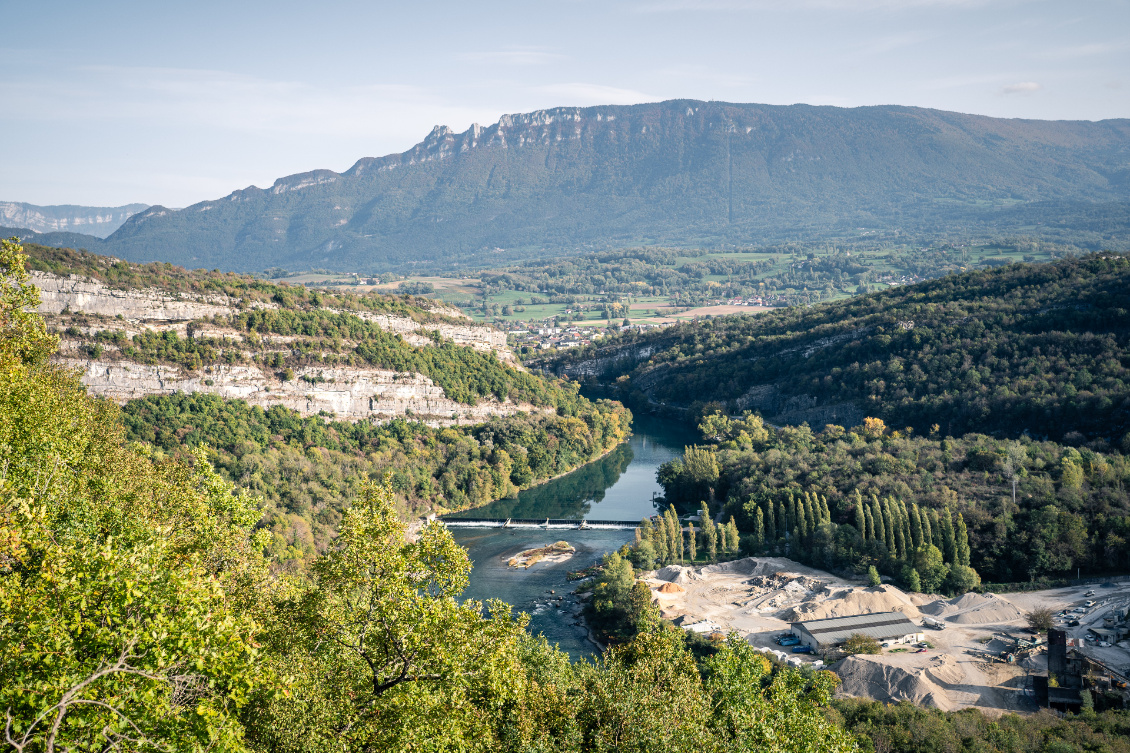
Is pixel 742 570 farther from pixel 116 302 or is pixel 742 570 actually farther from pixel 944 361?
pixel 116 302

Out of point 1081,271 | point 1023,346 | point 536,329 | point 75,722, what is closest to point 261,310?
point 75,722

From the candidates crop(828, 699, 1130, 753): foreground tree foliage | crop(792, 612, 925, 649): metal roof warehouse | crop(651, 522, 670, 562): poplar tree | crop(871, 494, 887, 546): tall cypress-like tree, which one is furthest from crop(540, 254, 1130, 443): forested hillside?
crop(828, 699, 1130, 753): foreground tree foliage

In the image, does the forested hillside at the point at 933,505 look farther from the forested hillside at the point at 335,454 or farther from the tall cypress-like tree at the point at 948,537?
the forested hillside at the point at 335,454

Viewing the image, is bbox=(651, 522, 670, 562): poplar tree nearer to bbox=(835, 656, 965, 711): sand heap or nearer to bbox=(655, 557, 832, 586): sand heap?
bbox=(655, 557, 832, 586): sand heap

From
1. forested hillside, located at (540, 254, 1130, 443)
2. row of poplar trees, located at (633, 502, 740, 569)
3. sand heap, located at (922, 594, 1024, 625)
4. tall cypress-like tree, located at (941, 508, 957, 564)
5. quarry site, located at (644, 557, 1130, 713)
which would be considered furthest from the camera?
forested hillside, located at (540, 254, 1130, 443)

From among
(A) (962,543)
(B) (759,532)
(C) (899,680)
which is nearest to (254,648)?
(C) (899,680)

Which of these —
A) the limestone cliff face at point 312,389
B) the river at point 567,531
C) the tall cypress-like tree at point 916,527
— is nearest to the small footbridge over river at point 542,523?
the river at point 567,531
